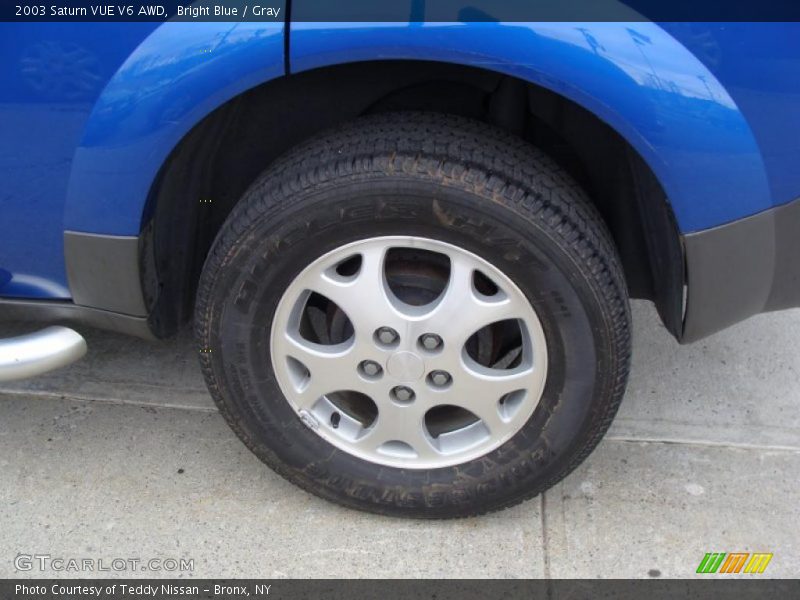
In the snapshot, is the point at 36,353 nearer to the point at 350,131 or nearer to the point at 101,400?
the point at 101,400

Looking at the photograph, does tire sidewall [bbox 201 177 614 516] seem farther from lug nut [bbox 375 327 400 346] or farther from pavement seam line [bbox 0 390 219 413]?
pavement seam line [bbox 0 390 219 413]

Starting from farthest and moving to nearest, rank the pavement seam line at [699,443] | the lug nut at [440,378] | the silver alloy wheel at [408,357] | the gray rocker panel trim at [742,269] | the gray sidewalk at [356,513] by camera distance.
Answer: the pavement seam line at [699,443] → the gray sidewalk at [356,513] → the lug nut at [440,378] → the silver alloy wheel at [408,357] → the gray rocker panel trim at [742,269]

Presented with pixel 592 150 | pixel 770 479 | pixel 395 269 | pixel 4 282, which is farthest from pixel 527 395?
pixel 4 282

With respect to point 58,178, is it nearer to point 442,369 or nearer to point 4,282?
point 4,282

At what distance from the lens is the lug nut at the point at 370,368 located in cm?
214

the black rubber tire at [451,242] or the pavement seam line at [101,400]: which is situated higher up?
the black rubber tire at [451,242]

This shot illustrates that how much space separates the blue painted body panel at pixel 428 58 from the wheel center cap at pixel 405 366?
2.23 feet

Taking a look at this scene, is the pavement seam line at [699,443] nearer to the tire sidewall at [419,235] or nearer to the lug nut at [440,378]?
the tire sidewall at [419,235]

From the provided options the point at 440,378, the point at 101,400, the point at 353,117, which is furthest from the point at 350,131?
the point at 101,400

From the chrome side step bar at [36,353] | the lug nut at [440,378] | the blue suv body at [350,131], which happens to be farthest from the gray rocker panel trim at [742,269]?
the chrome side step bar at [36,353]

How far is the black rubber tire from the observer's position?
1.91 m

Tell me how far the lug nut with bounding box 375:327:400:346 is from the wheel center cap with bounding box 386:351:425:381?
0.11ft

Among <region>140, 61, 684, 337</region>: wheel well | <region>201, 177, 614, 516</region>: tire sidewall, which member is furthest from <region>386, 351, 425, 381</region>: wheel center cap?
<region>140, 61, 684, 337</region>: wheel well

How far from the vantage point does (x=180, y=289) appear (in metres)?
2.35
